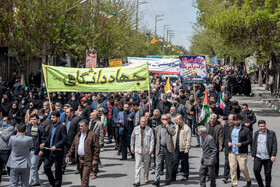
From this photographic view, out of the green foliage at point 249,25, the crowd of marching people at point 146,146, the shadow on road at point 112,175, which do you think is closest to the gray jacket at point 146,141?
the crowd of marching people at point 146,146

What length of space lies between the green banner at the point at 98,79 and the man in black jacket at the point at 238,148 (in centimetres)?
356

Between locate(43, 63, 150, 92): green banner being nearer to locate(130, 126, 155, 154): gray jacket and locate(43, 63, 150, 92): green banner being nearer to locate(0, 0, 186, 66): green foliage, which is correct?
locate(130, 126, 155, 154): gray jacket

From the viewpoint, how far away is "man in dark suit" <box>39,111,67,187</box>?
970 cm

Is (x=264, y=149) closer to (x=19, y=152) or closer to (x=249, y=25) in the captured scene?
(x=19, y=152)

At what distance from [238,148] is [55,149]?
4034 millimetres

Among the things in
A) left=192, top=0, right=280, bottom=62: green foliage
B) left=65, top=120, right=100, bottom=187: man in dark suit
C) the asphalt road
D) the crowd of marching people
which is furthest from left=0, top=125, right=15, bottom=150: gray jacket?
left=192, top=0, right=280, bottom=62: green foliage

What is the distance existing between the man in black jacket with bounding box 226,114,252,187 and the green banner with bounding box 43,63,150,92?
11.7 ft

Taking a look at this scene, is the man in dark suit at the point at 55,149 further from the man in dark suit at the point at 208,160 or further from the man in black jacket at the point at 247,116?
the man in black jacket at the point at 247,116

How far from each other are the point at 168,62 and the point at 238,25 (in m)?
4.39

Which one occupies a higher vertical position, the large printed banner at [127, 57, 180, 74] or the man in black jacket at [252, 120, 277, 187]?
the large printed banner at [127, 57, 180, 74]

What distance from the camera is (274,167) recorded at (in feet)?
40.5

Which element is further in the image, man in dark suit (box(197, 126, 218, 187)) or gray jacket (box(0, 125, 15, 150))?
gray jacket (box(0, 125, 15, 150))

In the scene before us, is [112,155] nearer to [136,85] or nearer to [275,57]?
[136,85]

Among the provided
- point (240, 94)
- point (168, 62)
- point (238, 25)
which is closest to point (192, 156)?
point (168, 62)
